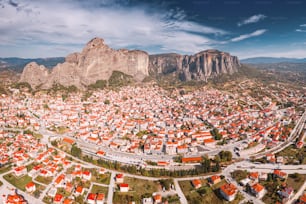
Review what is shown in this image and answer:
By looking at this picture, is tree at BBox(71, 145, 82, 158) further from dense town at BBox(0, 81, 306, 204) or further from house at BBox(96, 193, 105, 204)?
house at BBox(96, 193, 105, 204)

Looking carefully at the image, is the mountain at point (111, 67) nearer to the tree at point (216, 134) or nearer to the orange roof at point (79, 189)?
the tree at point (216, 134)

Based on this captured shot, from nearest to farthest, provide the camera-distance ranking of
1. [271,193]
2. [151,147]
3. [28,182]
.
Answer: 1. [271,193]
2. [28,182]
3. [151,147]

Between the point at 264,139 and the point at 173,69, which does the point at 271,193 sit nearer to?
the point at 264,139

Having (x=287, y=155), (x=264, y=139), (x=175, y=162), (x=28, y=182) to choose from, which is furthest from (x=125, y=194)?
(x=264, y=139)

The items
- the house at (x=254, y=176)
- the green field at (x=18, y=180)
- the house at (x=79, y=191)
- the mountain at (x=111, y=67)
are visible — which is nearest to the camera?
the house at (x=79, y=191)

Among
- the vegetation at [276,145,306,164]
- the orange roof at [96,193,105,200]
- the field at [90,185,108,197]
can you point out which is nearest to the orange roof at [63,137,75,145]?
the field at [90,185,108,197]

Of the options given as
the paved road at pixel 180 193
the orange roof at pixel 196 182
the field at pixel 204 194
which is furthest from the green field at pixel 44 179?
the orange roof at pixel 196 182

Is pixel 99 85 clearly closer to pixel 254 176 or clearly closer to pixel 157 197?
pixel 157 197
